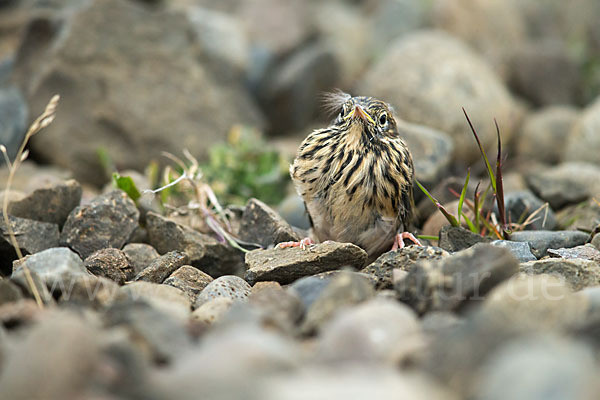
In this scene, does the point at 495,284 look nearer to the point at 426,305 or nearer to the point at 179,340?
the point at 426,305

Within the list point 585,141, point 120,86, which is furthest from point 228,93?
point 585,141

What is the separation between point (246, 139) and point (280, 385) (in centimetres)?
548

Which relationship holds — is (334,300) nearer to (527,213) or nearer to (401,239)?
(401,239)

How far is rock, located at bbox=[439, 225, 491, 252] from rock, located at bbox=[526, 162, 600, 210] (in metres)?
1.70

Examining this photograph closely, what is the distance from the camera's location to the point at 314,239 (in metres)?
4.98

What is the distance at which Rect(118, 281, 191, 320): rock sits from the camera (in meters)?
3.01

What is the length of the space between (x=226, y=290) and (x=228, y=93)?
4995 mm

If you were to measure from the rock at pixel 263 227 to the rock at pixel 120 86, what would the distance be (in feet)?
9.85

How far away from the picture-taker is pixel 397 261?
3.66 metres

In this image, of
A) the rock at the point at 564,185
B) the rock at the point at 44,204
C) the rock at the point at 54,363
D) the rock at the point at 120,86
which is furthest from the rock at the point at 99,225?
the rock at the point at 564,185

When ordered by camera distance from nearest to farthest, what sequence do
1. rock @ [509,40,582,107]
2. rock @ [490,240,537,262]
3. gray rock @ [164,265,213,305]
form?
gray rock @ [164,265,213,305]
rock @ [490,240,537,262]
rock @ [509,40,582,107]

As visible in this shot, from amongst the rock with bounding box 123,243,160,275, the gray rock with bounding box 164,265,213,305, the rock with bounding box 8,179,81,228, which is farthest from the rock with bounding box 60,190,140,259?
the gray rock with bounding box 164,265,213,305

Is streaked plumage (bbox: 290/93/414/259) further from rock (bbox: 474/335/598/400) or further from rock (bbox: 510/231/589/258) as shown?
rock (bbox: 474/335/598/400)

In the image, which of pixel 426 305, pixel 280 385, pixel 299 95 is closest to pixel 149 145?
pixel 299 95
